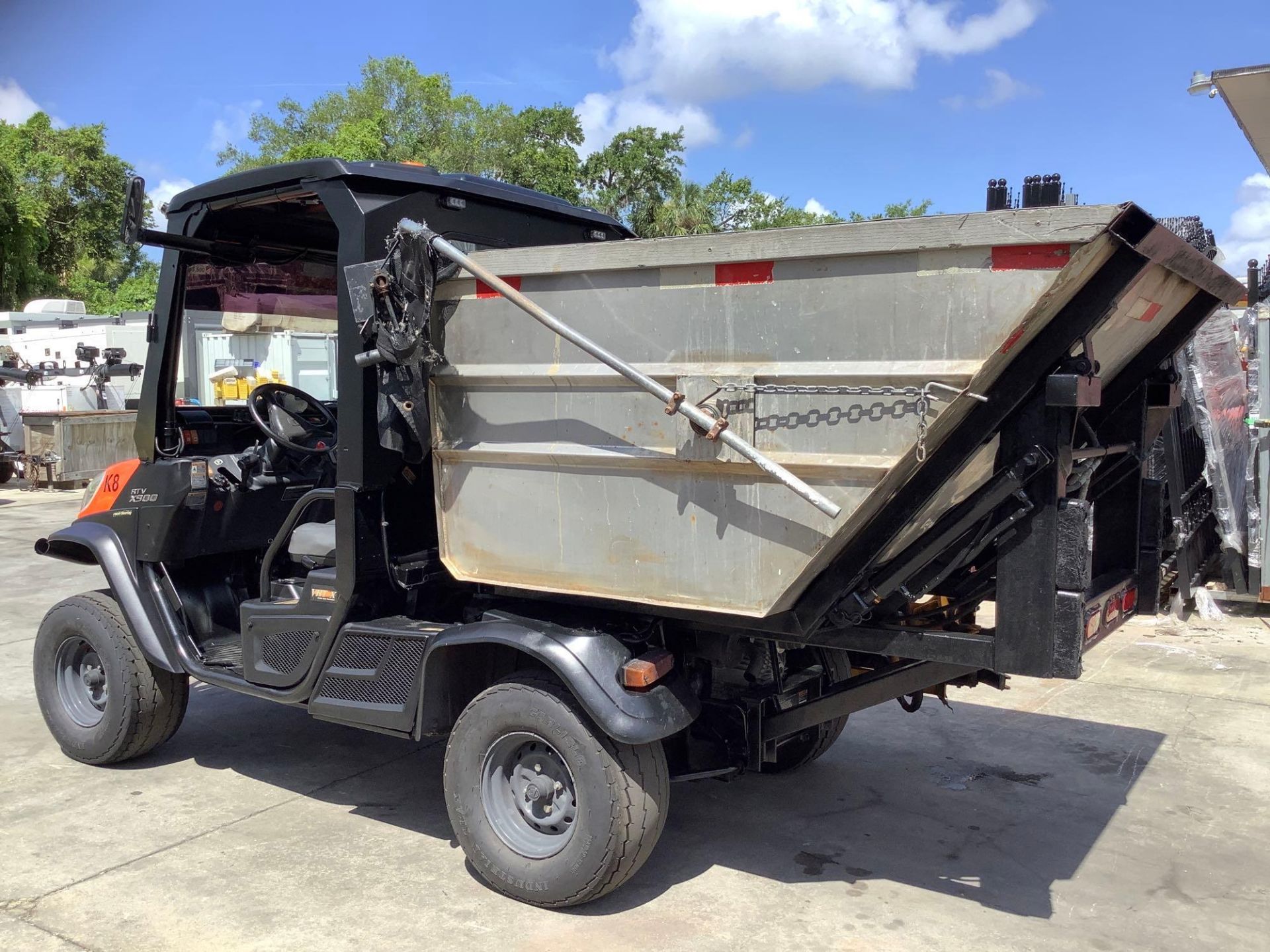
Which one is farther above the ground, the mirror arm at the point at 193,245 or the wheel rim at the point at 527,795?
the mirror arm at the point at 193,245

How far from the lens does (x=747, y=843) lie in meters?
4.32

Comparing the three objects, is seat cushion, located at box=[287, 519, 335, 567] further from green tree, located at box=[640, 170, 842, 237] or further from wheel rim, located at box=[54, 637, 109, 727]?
green tree, located at box=[640, 170, 842, 237]

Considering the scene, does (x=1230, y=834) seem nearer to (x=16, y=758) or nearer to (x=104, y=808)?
(x=104, y=808)

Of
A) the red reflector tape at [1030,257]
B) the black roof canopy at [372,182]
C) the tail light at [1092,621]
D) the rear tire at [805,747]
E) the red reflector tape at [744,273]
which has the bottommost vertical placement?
the rear tire at [805,747]

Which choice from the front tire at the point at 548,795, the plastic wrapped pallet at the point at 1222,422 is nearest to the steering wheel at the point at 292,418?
the front tire at the point at 548,795

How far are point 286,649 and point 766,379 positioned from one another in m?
2.37

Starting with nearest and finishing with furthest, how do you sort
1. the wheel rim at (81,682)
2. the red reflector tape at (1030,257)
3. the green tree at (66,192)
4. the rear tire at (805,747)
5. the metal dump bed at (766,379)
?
the red reflector tape at (1030,257), the metal dump bed at (766,379), the rear tire at (805,747), the wheel rim at (81,682), the green tree at (66,192)

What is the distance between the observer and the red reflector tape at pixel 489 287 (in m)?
3.62

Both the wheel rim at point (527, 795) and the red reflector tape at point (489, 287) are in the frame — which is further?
the wheel rim at point (527, 795)

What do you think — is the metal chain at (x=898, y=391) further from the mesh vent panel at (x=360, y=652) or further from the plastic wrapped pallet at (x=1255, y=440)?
the plastic wrapped pallet at (x=1255, y=440)

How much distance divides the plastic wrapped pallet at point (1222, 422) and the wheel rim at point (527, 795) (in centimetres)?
658

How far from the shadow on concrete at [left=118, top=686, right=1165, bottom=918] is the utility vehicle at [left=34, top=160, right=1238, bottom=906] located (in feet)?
1.27

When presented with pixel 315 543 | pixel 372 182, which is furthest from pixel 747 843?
pixel 372 182

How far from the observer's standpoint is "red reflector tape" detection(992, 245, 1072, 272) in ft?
8.89
